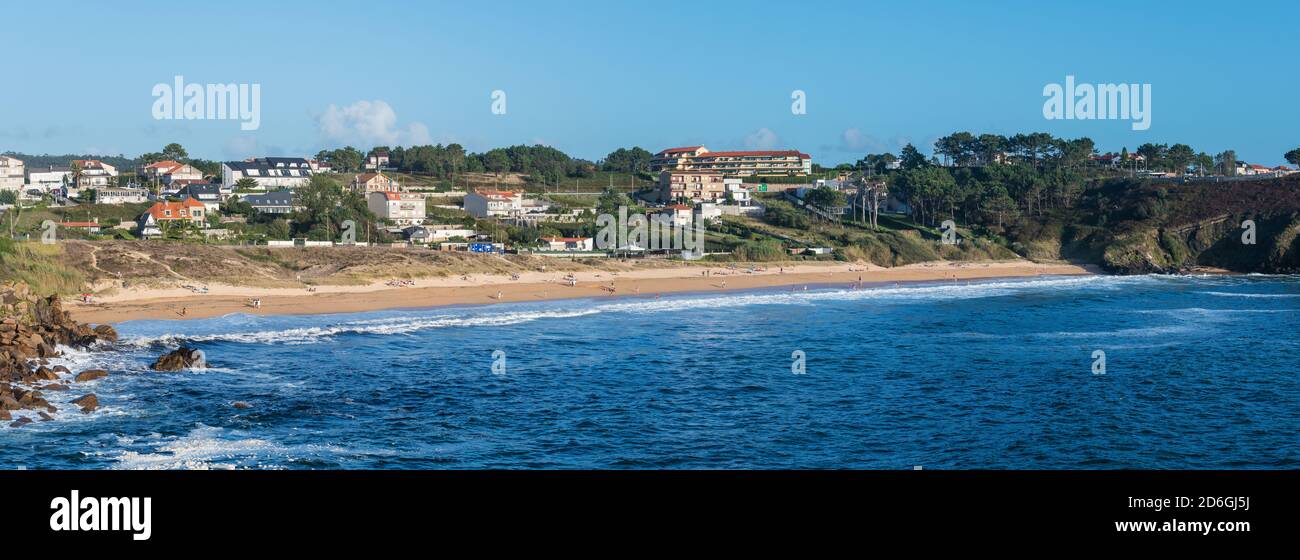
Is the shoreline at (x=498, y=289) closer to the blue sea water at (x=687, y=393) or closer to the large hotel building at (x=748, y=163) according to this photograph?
the blue sea water at (x=687, y=393)

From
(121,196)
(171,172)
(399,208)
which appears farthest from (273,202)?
(171,172)

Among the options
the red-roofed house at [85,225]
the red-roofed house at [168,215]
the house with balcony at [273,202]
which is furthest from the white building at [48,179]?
the red-roofed house at [85,225]

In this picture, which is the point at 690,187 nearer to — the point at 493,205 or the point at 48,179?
the point at 493,205

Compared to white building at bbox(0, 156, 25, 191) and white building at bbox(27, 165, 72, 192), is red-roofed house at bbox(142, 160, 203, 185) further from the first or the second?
white building at bbox(0, 156, 25, 191)

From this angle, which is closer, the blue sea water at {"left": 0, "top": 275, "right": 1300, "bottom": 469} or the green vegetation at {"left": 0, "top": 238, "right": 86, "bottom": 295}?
the blue sea water at {"left": 0, "top": 275, "right": 1300, "bottom": 469}

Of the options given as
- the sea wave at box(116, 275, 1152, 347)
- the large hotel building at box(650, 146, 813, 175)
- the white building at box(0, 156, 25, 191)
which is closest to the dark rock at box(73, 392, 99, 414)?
the sea wave at box(116, 275, 1152, 347)
